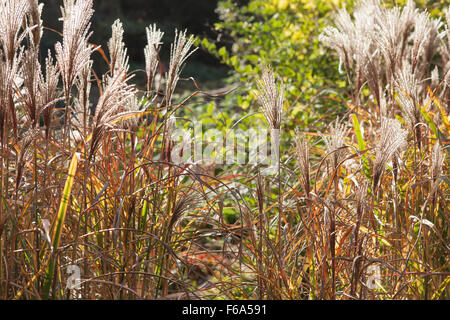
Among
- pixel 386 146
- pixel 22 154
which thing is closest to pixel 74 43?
pixel 22 154

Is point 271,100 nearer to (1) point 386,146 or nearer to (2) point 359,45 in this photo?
(1) point 386,146

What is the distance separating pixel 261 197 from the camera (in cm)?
154

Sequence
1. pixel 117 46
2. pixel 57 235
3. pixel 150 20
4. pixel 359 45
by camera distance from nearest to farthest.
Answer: pixel 57 235 → pixel 117 46 → pixel 359 45 → pixel 150 20

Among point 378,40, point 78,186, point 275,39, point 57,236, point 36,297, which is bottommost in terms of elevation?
point 36,297

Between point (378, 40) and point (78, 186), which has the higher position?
point (378, 40)

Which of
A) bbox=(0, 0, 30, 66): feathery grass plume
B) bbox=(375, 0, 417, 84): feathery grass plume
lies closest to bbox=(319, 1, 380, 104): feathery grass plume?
bbox=(375, 0, 417, 84): feathery grass plume

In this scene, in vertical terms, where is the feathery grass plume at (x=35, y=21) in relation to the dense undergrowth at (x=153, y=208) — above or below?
above

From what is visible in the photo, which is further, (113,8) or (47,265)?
(113,8)

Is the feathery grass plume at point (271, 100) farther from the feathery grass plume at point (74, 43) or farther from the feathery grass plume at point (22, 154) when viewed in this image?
the feathery grass plume at point (22, 154)

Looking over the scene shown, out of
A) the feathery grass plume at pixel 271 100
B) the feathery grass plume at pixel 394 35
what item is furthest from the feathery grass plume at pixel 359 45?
the feathery grass plume at pixel 271 100

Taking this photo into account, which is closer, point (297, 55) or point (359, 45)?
point (359, 45)
